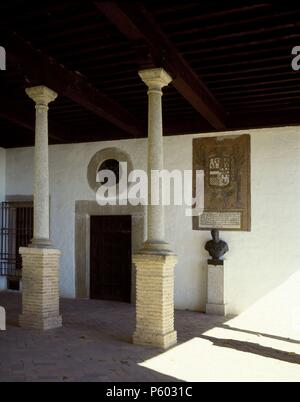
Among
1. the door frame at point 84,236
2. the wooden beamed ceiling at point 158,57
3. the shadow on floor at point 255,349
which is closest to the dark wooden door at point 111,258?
the door frame at point 84,236

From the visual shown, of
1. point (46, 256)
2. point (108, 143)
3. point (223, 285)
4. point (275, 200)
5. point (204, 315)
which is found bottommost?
point (204, 315)

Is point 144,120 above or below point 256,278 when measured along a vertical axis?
above

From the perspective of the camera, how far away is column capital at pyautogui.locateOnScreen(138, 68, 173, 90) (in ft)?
→ 19.5

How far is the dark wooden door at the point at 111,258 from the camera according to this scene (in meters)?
9.67

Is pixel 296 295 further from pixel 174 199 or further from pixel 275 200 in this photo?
pixel 174 199

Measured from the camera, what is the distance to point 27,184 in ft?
35.4

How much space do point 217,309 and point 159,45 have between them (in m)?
5.02

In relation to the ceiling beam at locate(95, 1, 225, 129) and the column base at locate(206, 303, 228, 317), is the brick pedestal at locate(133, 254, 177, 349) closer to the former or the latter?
the ceiling beam at locate(95, 1, 225, 129)

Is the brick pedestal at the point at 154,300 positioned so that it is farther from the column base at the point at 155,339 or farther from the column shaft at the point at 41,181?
the column shaft at the point at 41,181

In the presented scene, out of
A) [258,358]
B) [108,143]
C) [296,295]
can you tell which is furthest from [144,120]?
[258,358]

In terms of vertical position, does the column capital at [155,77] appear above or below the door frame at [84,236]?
above

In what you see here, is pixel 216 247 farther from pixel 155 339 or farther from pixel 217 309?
pixel 155 339

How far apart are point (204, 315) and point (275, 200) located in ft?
8.15

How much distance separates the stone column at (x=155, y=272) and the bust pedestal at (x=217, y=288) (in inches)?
102
